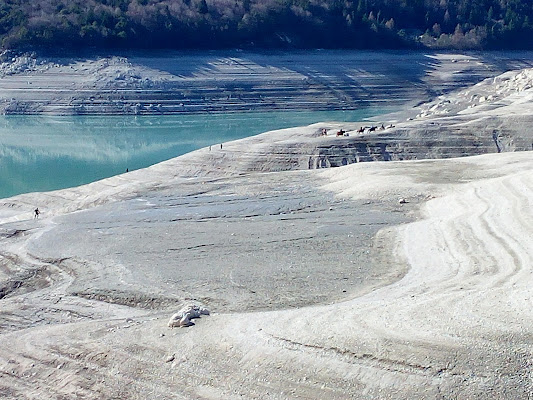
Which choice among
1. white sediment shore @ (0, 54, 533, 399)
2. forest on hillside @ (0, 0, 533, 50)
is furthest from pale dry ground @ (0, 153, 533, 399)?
forest on hillside @ (0, 0, 533, 50)

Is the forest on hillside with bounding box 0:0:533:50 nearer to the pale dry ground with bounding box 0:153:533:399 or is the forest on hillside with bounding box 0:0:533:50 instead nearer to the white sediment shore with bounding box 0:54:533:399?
the white sediment shore with bounding box 0:54:533:399

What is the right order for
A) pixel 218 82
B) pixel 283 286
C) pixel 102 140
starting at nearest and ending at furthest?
1. pixel 283 286
2. pixel 102 140
3. pixel 218 82

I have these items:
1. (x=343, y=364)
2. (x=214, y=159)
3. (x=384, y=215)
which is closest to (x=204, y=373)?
(x=343, y=364)

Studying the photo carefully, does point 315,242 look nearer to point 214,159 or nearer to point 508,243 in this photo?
point 508,243

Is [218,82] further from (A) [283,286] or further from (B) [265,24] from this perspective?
(A) [283,286]

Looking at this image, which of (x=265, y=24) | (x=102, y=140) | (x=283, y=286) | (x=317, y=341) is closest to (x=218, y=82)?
(x=265, y=24)

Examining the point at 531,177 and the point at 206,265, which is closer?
the point at 206,265
